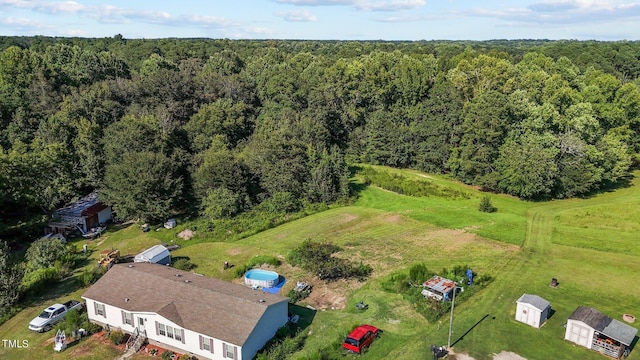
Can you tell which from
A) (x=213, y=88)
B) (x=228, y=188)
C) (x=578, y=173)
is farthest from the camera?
(x=213, y=88)

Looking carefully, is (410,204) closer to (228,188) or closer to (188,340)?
(228,188)

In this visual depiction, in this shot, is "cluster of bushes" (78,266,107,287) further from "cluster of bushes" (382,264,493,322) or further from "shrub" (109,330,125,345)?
"cluster of bushes" (382,264,493,322)

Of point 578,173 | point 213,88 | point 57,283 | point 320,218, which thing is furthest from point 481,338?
point 213,88

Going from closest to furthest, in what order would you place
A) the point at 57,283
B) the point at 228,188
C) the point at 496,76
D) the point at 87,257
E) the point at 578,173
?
the point at 57,283 → the point at 87,257 → the point at 228,188 → the point at 578,173 → the point at 496,76

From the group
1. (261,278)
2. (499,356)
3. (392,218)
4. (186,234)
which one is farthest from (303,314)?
(392,218)

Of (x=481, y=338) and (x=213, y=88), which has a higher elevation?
(x=213, y=88)

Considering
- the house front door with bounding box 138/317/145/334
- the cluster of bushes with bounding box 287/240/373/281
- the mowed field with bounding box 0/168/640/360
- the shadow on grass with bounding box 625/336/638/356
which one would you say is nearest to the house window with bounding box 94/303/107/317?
the mowed field with bounding box 0/168/640/360
